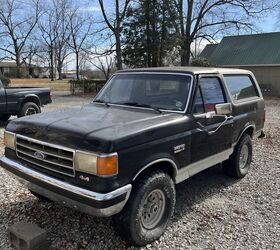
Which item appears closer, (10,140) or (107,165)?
(107,165)

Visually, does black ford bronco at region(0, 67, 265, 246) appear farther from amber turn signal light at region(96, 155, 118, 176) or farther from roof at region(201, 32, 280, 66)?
roof at region(201, 32, 280, 66)

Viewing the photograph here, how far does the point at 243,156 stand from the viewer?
588cm

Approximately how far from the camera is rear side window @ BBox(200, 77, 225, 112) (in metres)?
4.52

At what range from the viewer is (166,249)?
3.53 meters

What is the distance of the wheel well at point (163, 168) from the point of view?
349 centimetres

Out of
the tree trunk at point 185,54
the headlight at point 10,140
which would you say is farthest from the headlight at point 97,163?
the tree trunk at point 185,54

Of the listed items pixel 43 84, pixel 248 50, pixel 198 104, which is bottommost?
pixel 43 84

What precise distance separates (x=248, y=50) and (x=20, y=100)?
23696 mm

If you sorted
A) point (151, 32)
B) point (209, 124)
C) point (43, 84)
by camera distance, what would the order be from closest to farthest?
point (209, 124)
point (151, 32)
point (43, 84)

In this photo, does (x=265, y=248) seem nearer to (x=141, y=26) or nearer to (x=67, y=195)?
(x=67, y=195)

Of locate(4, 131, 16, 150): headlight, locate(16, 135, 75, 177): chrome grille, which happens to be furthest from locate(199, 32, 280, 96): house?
locate(16, 135, 75, 177): chrome grille

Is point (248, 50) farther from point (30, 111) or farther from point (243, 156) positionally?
A: point (243, 156)

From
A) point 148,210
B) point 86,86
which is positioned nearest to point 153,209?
point 148,210

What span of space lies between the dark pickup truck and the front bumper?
Answer: 7.52 metres
